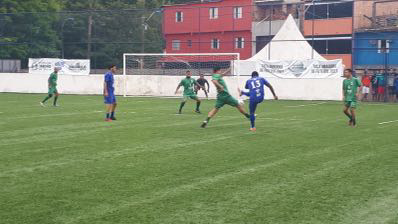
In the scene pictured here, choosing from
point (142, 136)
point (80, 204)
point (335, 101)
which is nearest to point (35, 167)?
point (80, 204)

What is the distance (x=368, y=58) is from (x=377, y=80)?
514cm

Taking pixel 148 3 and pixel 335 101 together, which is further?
pixel 148 3

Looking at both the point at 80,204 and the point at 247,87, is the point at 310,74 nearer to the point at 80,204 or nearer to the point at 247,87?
the point at 247,87

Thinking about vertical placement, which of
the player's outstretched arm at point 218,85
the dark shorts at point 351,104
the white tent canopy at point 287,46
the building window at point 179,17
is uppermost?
the building window at point 179,17

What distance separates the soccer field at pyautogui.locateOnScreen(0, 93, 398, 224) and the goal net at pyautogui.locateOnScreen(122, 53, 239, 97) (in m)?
20.6

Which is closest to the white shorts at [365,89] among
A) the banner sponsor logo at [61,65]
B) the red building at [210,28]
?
the red building at [210,28]

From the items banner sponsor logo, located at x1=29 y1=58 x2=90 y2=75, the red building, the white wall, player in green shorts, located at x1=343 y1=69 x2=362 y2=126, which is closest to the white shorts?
the white wall

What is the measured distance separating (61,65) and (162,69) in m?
6.85

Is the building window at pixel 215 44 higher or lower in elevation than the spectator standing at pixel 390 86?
higher

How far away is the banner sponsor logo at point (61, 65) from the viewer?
132 ft

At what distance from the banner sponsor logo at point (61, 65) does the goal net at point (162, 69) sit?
9.25ft

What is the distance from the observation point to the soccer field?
281 inches

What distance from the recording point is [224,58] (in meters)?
42.0

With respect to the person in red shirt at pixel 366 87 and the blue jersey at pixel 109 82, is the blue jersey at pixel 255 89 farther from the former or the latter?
the person in red shirt at pixel 366 87
